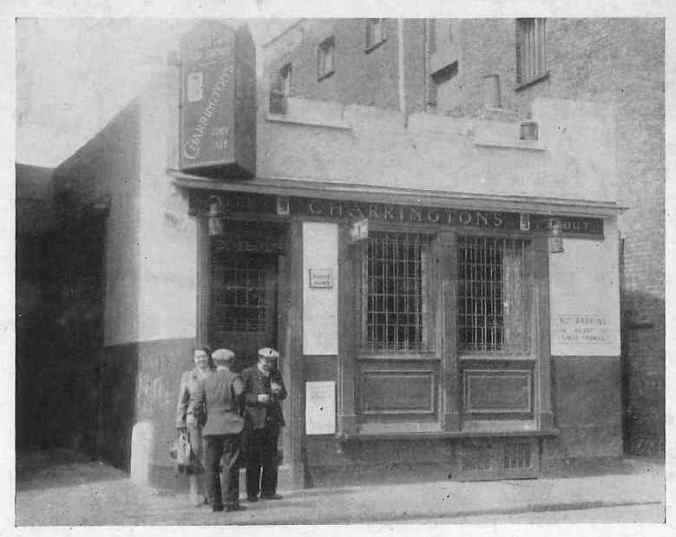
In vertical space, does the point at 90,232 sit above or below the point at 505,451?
above

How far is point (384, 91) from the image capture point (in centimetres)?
2277

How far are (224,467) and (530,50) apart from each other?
11.4m

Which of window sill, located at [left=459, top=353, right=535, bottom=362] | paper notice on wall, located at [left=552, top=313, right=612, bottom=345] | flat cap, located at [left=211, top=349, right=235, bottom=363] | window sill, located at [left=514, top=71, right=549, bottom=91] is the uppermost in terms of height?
window sill, located at [left=514, top=71, right=549, bottom=91]

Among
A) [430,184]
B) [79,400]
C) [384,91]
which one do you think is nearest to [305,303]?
[430,184]

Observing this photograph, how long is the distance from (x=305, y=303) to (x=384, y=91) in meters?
11.4

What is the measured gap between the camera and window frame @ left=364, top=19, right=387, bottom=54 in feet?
75.0

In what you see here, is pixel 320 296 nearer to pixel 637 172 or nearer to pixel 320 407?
pixel 320 407

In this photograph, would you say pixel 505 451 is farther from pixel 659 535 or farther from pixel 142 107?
pixel 142 107

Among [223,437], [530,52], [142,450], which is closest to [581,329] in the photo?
[223,437]

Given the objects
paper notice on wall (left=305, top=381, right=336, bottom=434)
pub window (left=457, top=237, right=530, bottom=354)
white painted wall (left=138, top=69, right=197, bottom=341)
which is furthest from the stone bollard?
pub window (left=457, top=237, right=530, bottom=354)

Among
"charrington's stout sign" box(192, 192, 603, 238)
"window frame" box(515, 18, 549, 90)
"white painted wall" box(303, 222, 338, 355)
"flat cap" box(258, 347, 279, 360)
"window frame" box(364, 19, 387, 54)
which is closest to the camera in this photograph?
"flat cap" box(258, 347, 279, 360)

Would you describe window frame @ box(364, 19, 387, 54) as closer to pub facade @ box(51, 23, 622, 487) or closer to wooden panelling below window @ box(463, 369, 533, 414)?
pub facade @ box(51, 23, 622, 487)

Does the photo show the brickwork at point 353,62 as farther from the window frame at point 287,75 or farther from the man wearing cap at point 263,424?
the man wearing cap at point 263,424

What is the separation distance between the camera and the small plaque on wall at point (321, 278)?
12.5 metres
